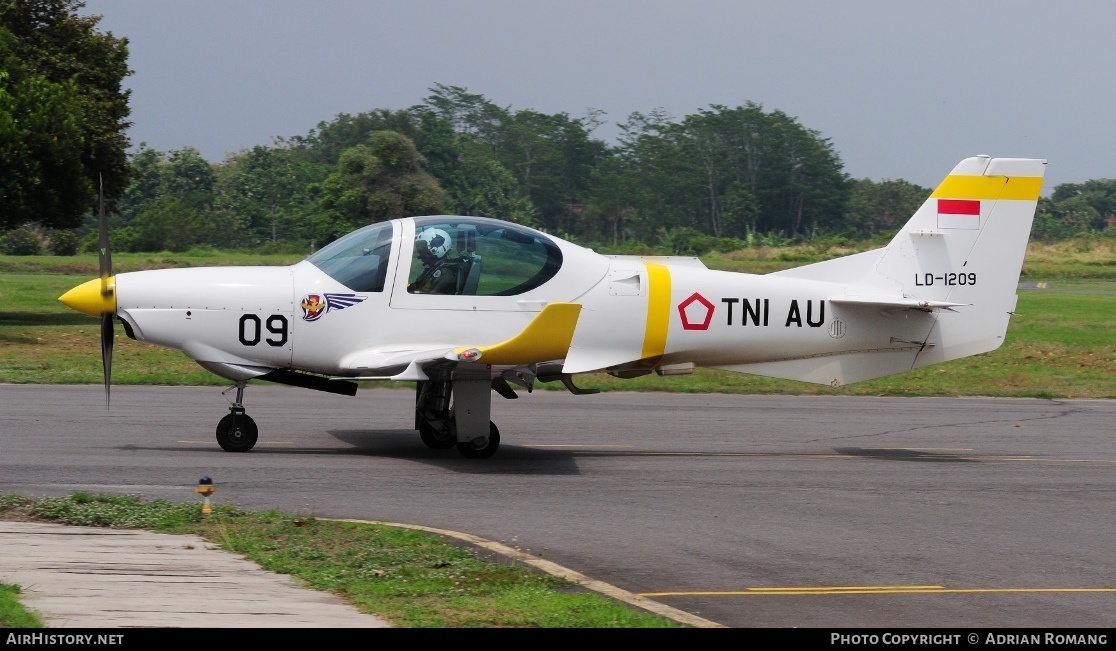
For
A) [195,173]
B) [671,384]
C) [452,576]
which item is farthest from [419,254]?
[195,173]

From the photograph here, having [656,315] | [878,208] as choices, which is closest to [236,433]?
[656,315]

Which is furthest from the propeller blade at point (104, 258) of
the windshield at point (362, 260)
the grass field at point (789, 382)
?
the grass field at point (789, 382)

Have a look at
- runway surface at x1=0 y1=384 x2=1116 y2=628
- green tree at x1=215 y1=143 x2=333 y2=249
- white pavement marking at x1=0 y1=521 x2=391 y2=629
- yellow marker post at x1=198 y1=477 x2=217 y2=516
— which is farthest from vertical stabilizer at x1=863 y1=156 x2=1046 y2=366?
green tree at x1=215 y1=143 x2=333 y2=249

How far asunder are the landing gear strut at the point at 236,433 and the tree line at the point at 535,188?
116 ft

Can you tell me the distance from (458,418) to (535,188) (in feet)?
243

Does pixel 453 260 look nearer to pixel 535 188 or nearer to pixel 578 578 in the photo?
pixel 578 578

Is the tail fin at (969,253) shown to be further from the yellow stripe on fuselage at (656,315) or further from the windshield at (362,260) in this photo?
the windshield at (362,260)

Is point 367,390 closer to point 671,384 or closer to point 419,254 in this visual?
point 671,384

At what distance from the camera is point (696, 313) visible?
12.8 m

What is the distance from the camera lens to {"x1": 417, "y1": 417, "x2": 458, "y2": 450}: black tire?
42.0ft

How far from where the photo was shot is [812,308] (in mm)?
13266

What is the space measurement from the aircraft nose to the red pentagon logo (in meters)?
5.77

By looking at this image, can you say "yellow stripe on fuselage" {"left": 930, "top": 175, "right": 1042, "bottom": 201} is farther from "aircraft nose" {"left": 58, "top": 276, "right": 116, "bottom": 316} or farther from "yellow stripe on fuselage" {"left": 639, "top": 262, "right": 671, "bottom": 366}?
"aircraft nose" {"left": 58, "top": 276, "right": 116, "bottom": 316}
